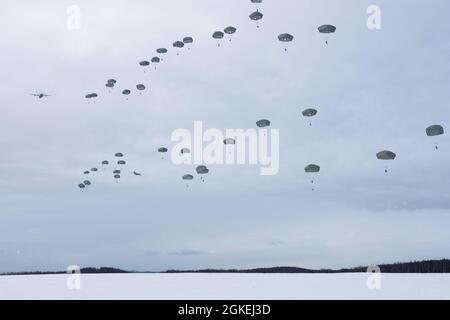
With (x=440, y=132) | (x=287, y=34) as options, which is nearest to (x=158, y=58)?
(x=287, y=34)

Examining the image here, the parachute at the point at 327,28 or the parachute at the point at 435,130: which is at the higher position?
the parachute at the point at 327,28

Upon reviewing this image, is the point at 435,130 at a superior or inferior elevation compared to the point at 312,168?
superior

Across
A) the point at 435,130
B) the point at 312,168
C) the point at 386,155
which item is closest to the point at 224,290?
the point at 312,168

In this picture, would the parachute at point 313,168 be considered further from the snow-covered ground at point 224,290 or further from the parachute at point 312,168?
the snow-covered ground at point 224,290

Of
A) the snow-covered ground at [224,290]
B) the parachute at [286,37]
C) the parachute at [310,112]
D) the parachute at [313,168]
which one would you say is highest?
the parachute at [286,37]

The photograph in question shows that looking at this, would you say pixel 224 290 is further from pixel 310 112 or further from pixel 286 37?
pixel 286 37

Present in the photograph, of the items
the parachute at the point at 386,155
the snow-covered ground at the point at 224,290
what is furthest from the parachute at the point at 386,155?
the snow-covered ground at the point at 224,290

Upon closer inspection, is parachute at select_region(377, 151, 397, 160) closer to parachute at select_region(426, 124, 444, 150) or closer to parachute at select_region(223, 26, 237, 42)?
parachute at select_region(426, 124, 444, 150)

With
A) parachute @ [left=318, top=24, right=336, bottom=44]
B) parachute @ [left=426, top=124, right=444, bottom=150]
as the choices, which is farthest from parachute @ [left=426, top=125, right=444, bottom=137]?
parachute @ [left=318, top=24, right=336, bottom=44]

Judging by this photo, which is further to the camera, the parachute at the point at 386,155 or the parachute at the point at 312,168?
the parachute at the point at 386,155

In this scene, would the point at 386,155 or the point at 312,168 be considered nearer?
the point at 312,168
